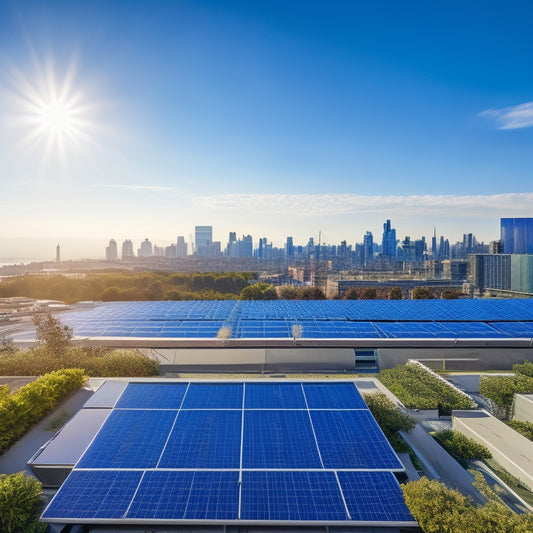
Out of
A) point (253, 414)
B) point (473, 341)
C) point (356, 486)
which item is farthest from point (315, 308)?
point (356, 486)

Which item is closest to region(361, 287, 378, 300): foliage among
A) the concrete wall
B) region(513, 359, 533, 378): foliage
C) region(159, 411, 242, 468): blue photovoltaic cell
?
region(513, 359, 533, 378): foliage

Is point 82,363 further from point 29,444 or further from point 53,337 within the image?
point 29,444

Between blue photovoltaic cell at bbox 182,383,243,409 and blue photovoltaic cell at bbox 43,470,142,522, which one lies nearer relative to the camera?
blue photovoltaic cell at bbox 43,470,142,522

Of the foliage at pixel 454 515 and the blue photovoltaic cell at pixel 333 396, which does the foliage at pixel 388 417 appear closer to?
the blue photovoltaic cell at pixel 333 396

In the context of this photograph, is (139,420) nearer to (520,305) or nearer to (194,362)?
(194,362)

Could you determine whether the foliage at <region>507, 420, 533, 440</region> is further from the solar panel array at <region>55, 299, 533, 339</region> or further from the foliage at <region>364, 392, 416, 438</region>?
the solar panel array at <region>55, 299, 533, 339</region>

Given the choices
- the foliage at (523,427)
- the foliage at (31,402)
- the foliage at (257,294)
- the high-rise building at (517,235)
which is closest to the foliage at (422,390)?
the foliage at (523,427)
